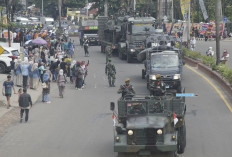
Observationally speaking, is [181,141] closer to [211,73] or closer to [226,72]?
[226,72]

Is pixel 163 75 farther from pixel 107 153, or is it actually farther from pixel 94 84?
pixel 107 153

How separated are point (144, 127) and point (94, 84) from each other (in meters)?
19.1

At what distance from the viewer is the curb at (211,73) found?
30.9 meters

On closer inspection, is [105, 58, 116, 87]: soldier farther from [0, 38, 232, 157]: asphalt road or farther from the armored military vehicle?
the armored military vehicle

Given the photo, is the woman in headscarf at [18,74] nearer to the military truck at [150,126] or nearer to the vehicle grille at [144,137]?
the military truck at [150,126]

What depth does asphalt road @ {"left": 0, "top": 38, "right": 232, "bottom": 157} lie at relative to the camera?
18.9 m

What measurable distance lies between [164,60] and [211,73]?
6.01 meters

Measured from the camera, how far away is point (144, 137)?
16.7 metres

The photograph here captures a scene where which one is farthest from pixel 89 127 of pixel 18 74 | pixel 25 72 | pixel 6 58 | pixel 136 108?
pixel 6 58

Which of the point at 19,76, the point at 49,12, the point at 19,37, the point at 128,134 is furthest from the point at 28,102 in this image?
the point at 49,12

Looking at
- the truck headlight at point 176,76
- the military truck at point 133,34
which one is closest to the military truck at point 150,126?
the truck headlight at point 176,76

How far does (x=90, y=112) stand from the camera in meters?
26.2

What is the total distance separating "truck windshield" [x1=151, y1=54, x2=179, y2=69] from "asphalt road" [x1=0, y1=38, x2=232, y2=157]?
153 cm

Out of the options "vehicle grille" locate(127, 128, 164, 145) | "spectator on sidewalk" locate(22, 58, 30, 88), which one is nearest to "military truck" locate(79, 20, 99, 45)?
"spectator on sidewalk" locate(22, 58, 30, 88)
